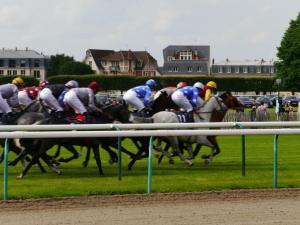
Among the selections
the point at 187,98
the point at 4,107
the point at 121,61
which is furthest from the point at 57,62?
the point at 4,107

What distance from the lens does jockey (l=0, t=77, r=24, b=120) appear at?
42.8 feet

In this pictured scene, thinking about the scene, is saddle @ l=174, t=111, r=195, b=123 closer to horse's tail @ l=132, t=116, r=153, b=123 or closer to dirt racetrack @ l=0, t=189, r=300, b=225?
horse's tail @ l=132, t=116, r=153, b=123

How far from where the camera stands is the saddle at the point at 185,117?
13.7 metres

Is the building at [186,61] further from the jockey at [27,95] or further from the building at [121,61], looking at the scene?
the jockey at [27,95]

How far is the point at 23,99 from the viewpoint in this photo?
588 inches

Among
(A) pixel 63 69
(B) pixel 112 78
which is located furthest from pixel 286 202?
(A) pixel 63 69

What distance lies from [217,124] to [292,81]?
48.1 m

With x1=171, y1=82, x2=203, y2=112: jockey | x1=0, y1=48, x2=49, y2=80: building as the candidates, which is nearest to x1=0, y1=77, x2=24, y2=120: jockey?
x1=171, y1=82, x2=203, y2=112: jockey

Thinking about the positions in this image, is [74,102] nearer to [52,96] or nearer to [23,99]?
[52,96]

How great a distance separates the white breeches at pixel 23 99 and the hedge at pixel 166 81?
69.7m

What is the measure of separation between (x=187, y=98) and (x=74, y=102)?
2511mm

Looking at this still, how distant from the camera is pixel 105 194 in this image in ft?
29.8

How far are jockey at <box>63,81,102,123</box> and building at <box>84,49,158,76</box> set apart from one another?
366 feet

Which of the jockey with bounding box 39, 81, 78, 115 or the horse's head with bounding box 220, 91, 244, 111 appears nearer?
the jockey with bounding box 39, 81, 78, 115
